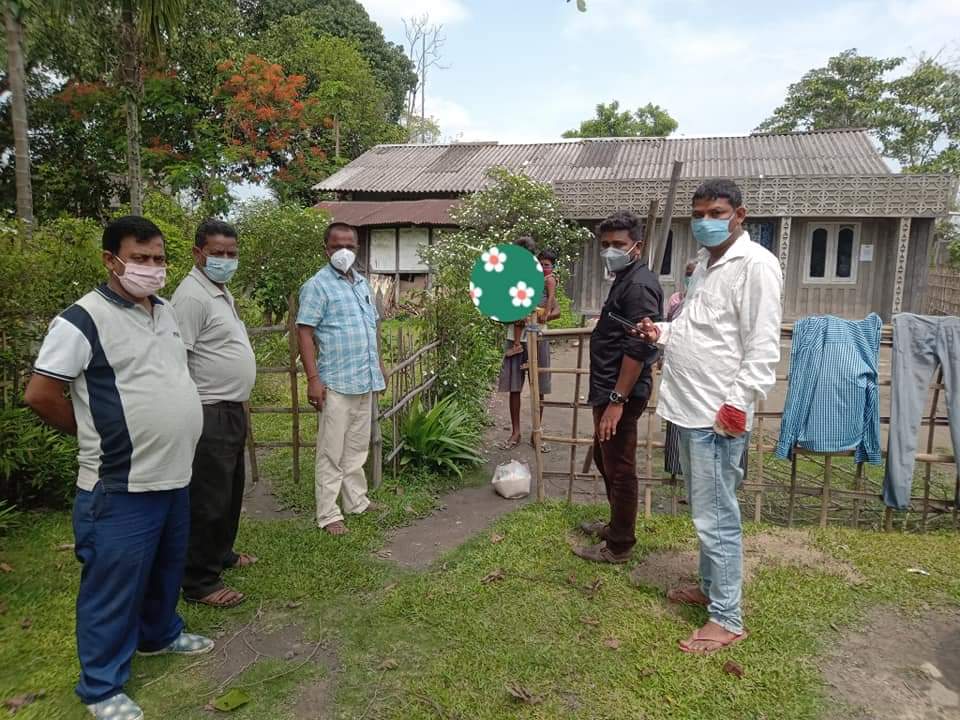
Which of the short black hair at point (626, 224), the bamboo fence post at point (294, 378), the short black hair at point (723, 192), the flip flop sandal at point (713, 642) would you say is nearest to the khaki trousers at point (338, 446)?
the bamboo fence post at point (294, 378)

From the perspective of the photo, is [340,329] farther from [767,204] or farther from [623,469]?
[767,204]

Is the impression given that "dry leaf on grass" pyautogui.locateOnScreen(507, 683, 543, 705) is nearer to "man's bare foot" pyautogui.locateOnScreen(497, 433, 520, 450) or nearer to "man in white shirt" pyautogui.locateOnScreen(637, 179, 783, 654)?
"man in white shirt" pyautogui.locateOnScreen(637, 179, 783, 654)

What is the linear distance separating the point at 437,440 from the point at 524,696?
112 inches

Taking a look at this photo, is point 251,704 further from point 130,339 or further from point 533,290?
point 533,290

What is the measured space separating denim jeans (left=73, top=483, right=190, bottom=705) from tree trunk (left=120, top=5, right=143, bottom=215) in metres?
5.64

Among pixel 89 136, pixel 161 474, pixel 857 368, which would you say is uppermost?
pixel 89 136

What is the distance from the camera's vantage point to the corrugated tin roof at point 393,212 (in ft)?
49.2

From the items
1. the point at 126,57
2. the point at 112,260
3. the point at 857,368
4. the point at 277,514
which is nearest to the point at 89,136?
the point at 126,57

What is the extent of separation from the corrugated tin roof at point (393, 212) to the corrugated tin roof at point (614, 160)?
1.83 ft

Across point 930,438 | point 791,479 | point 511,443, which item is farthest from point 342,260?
point 930,438

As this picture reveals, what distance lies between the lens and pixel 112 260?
95.7 inches

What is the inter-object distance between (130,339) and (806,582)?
11.3 ft

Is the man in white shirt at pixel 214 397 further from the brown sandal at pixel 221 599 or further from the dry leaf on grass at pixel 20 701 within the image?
the dry leaf on grass at pixel 20 701

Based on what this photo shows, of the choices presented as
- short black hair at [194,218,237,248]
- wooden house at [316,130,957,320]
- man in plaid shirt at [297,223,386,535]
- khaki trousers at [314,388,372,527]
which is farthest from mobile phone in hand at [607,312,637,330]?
wooden house at [316,130,957,320]
